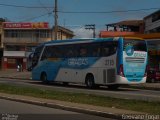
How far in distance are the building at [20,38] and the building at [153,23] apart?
24.5 m

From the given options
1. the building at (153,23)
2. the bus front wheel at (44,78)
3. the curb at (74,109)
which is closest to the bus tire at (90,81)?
the bus front wheel at (44,78)

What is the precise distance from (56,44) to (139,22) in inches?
2139

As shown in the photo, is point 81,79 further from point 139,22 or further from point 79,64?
point 139,22

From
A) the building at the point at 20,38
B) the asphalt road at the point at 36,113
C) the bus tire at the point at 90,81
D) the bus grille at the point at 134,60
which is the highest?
the building at the point at 20,38

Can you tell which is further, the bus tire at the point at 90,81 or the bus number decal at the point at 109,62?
the bus tire at the point at 90,81

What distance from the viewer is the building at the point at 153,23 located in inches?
2889

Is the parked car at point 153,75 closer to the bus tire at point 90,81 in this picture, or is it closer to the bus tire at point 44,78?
the bus tire at point 44,78

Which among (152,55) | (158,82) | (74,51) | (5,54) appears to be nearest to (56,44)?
(74,51)

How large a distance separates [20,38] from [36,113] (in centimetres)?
8496

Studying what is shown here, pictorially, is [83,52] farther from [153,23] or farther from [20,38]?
[20,38]

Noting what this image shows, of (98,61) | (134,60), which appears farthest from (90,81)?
(134,60)

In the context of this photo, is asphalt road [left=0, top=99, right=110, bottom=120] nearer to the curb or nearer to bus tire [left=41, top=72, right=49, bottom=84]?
the curb

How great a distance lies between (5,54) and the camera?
99.3 meters

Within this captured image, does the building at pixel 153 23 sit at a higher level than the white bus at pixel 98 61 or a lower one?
higher
